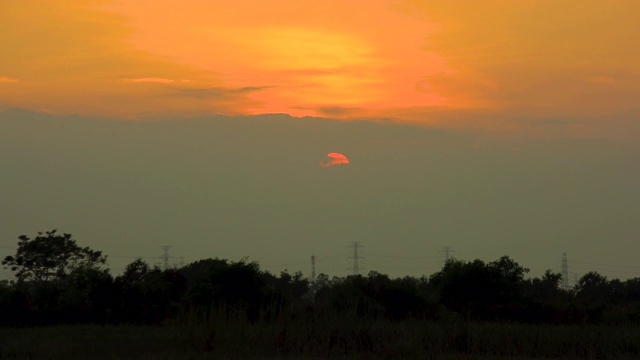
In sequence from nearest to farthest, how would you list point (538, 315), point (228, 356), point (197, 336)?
point (228, 356) < point (197, 336) < point (538, 315)

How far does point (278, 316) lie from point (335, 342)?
7.28 ft

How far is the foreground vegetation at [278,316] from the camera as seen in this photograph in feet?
69.1

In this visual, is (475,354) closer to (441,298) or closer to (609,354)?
(609,354)

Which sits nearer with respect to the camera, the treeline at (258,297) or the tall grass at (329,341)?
the tall grass at (329,341)

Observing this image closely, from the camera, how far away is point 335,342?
71.1ft

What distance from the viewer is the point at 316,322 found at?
883 inches

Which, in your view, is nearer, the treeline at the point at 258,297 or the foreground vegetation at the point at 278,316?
the foreground vegetation at the point at 278,316

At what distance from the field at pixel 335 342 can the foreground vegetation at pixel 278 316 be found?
4cm

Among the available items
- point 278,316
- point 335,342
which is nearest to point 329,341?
point 335,342

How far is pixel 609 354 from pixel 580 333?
1598mm

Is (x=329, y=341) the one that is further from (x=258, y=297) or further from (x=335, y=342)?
(x=258, y=297)

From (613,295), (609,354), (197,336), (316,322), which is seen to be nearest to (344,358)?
(316,322)

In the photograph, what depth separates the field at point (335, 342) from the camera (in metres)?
20.4

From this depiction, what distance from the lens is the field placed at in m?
20.4
